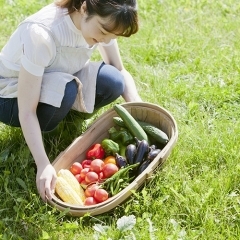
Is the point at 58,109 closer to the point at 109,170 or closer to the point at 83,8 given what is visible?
the point at 109,170

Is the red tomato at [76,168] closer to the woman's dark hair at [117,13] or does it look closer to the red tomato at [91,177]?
the red tomato at [91,177]

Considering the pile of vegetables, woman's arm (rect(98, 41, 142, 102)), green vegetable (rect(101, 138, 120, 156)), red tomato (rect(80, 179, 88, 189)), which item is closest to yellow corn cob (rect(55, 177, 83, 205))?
the pile of vegetables

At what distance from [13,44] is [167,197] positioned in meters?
1.15

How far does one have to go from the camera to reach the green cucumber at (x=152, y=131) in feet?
10.1

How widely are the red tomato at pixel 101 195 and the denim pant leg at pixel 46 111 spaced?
54 cm

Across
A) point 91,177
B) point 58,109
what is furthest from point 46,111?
point 91,177

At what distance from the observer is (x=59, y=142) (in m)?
3.27

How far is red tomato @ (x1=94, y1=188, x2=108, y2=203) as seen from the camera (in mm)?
2775

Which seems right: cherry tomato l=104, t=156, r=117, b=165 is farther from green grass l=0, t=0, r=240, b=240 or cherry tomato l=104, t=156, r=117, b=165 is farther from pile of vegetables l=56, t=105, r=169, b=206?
green grass l=0, t=0, r=240, b=240

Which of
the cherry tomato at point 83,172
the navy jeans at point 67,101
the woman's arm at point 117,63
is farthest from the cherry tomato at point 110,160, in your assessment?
the woman's arm at point 117,63

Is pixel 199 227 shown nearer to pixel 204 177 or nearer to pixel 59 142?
pixel 204 177

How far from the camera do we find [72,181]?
285cm

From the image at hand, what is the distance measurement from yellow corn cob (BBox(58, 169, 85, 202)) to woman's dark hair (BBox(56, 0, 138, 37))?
77 cm

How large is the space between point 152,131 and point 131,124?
0.13 m
